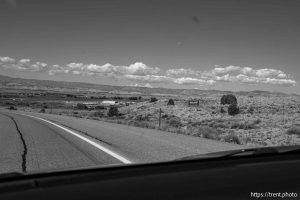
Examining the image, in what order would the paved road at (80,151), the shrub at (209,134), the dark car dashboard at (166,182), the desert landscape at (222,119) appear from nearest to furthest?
the dark car dashboard at (166,182) < the paved road at (80,151) < the shrub at (209,134) < the desert landscape at (222,119)

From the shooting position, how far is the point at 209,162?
3760mm

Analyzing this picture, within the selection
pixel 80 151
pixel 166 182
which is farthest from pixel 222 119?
pixel 166 182

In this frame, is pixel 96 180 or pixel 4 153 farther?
pixel 4 153

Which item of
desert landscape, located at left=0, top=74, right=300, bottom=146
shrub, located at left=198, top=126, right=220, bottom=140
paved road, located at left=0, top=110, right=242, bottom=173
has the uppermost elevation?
paved road, located at left=0, top=110, right=242, bottom=173

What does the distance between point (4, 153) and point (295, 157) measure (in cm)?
819

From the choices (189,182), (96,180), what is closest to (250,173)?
(189,182)

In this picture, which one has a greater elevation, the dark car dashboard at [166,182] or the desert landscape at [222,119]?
the dark car dashboard at [166,182]

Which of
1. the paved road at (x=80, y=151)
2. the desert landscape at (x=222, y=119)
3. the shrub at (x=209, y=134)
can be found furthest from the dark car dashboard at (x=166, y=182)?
the shrub at (x=209, y=134)

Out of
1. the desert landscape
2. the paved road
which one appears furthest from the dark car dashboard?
the desert landscape

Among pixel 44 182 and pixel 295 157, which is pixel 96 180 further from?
pixel 295 157

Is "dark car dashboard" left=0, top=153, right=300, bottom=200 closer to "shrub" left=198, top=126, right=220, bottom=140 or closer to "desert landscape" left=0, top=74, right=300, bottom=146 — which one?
"desert landscape" left=0, top=74, right=300, bottom=146

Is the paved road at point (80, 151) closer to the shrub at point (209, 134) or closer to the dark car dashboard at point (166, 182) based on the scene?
the shrub at point (209, 134)

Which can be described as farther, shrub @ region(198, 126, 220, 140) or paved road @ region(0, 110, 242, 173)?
shrub @ region(198, 126, 220, 140)

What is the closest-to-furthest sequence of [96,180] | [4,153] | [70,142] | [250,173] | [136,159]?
1. [96,180]
2. [250,173]
3. [136,159]
4. [4,153]
5. [70,142]
